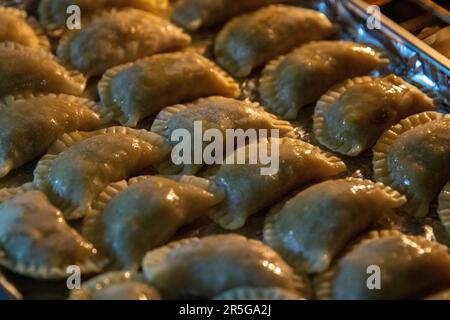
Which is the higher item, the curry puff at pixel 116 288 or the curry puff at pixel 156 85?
the curry puff at pixel 156 85

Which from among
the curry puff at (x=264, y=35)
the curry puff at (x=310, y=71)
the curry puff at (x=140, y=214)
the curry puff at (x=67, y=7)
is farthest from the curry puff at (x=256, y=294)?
the curry puff at (x=67, y=7)

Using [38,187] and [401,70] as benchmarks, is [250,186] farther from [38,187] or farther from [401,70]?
[401,70]

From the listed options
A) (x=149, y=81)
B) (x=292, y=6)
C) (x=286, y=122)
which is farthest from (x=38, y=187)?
(x=292, y=6)

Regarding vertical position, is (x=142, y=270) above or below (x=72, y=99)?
below

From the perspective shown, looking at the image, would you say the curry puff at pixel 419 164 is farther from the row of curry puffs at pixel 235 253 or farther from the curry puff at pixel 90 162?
the curry puff at pixel 90 162

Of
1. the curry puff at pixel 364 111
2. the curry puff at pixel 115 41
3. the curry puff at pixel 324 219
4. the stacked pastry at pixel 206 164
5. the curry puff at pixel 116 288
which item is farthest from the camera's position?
the curry puff at pixel 115 41

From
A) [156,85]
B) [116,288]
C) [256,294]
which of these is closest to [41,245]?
[116,288]
